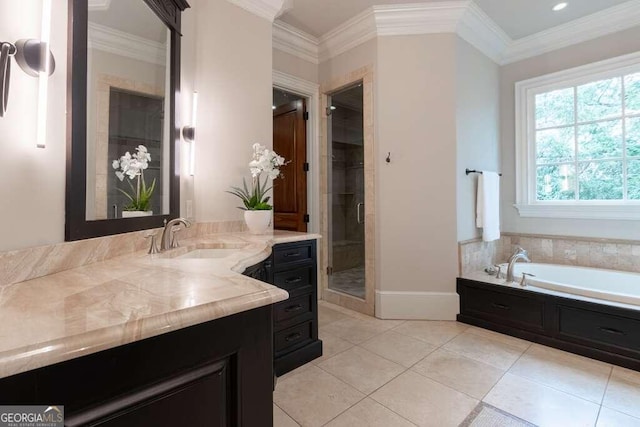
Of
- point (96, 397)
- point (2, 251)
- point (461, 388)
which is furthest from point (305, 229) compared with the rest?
point (96, 397)

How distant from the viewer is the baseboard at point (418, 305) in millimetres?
2781

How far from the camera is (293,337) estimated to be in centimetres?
203

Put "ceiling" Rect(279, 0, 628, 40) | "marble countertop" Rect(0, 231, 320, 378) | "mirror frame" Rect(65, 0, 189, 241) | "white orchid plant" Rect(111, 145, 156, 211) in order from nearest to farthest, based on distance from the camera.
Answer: "marble countertop" Rect(0, 231, 320, 378) < "mirror frame" Rect(65, 0, 189, 241) < "white orchid plant" Rect(111, 145, 156, 211) < "ceiling" Rect(279, 0, 628, 40)

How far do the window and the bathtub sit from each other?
540 mm

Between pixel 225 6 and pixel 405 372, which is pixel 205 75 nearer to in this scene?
pixel 225 6

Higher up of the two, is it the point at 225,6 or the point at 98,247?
the point at 225,6

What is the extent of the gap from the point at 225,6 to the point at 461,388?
3.07 metres

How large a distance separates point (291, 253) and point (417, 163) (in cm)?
156

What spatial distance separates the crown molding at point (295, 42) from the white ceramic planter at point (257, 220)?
197cm

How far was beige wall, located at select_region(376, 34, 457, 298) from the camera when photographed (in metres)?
2.78

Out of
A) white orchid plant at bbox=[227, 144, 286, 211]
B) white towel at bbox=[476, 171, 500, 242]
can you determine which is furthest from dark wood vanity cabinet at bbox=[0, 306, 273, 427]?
white towel at bbox=[476, 171, 500, 242]

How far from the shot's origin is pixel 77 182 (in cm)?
A: 112

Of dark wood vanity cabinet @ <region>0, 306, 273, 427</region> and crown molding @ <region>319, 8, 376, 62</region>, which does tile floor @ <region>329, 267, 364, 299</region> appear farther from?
dark wood vanity cabinet @ <region>0, 306, 273, 427</region>

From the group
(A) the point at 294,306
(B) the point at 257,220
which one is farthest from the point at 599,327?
(B) the point at 257,220
